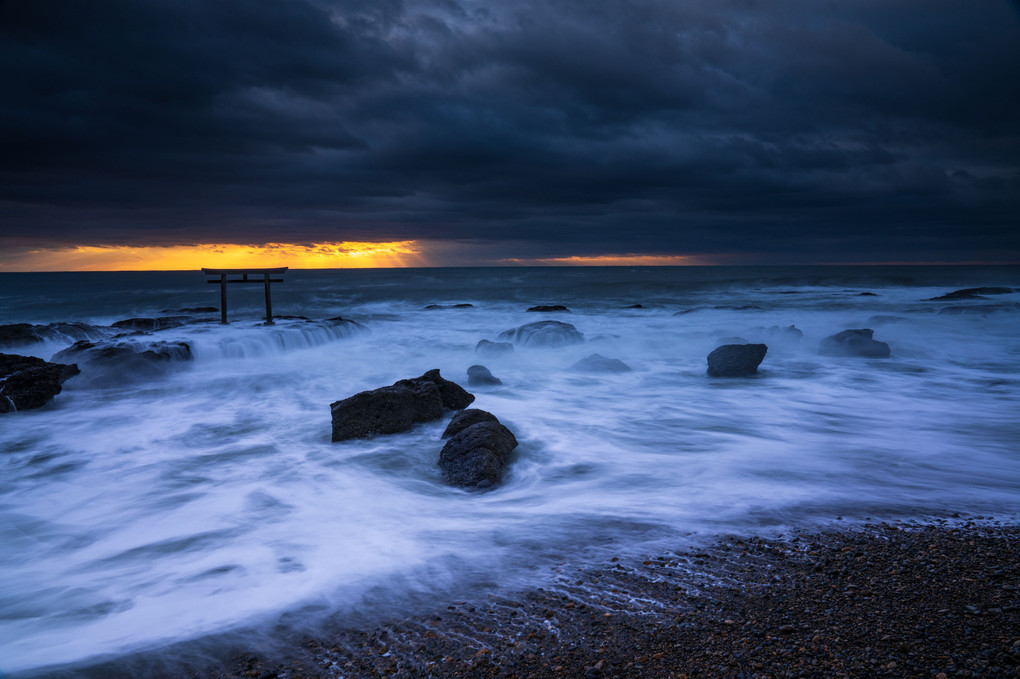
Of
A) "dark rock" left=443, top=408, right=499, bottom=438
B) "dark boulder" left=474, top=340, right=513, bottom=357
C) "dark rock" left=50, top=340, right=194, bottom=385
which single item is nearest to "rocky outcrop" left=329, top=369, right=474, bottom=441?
"dark rock" left=443, top=408, right=499, bottom=438

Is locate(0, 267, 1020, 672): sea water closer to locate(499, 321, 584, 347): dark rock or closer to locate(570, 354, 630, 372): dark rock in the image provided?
locate(570, 354, 630, 372): dark rock

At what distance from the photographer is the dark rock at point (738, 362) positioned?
1009cm

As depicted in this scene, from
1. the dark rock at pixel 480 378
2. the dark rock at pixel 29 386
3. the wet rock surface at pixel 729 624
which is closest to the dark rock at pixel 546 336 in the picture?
the dark rock at pixel 480 378

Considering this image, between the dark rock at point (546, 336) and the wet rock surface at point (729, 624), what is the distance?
→ 11.5 meters

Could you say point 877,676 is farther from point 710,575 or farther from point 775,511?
point 775,511

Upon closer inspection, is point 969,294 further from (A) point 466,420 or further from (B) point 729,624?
(B) point 729,624

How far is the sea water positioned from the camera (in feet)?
10.6

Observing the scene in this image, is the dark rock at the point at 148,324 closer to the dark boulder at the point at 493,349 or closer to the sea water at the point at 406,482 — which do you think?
the sea water at the point at 406,482

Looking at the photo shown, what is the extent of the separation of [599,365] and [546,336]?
152 inches

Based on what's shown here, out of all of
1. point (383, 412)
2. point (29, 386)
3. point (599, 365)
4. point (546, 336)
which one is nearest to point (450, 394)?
point (383, 412)

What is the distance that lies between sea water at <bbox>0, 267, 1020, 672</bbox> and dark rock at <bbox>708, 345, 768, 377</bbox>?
33 centimetres

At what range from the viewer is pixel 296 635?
2680 mm

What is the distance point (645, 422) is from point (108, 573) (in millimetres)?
5723

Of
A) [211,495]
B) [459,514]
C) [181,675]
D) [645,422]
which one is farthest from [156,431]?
[645,422]
